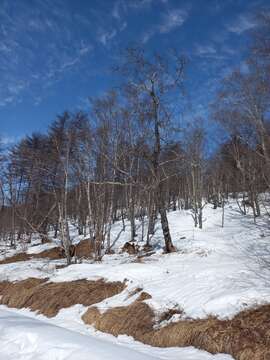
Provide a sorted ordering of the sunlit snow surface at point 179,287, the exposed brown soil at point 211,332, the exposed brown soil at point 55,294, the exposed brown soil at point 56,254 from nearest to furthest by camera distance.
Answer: the exposed brown soil at point 211,332, the sunlit snow surface at point 179,287, the exposed brown soil at point 55,294, the exposed brown soil at point 56,254

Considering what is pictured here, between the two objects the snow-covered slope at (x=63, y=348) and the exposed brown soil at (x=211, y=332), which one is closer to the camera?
the snow-covered slope at (x=63, y=348)

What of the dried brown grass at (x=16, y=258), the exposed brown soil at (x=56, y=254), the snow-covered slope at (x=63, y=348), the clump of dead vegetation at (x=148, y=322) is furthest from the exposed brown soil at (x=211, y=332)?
the dried brown grass at (x=16, y=258)

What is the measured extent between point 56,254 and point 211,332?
1574 centimetres

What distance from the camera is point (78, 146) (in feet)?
50.5

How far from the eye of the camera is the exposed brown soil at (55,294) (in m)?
8.79

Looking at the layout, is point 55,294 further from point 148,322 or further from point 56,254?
point 56,254

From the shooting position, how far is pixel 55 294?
962cm

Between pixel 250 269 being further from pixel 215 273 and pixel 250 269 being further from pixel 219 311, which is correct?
pixel 219 311

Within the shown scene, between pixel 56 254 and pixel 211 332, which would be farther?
pixel 56 254

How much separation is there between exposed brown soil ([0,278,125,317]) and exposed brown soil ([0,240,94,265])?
19.0 feet

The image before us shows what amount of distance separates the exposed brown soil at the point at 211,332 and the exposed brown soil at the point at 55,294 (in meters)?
1.79

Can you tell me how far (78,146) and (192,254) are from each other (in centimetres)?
743

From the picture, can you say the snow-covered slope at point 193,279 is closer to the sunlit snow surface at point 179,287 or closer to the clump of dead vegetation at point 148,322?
the sunlit snow surface at point 179,287

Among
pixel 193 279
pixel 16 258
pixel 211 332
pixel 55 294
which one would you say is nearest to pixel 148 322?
pixel 211 332
